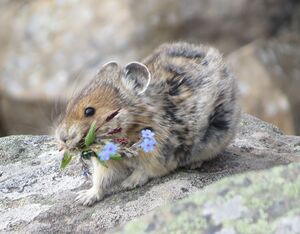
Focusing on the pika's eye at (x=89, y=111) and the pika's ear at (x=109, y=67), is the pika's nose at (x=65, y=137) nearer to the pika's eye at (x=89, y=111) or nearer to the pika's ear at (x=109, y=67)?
the pika's eye at (x=89, y=111)

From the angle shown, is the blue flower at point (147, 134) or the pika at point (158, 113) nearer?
the blue flower at point (147, 134)

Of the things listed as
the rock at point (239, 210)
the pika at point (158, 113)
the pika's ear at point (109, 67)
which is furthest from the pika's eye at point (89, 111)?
the rock at point (239, 210)

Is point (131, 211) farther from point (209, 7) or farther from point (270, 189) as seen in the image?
point (209, 7)

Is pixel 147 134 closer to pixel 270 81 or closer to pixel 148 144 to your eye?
pixel 148 144

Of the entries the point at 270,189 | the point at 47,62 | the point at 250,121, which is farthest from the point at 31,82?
the point at 270,189

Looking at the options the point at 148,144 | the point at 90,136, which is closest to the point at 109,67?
the point at 90,136
